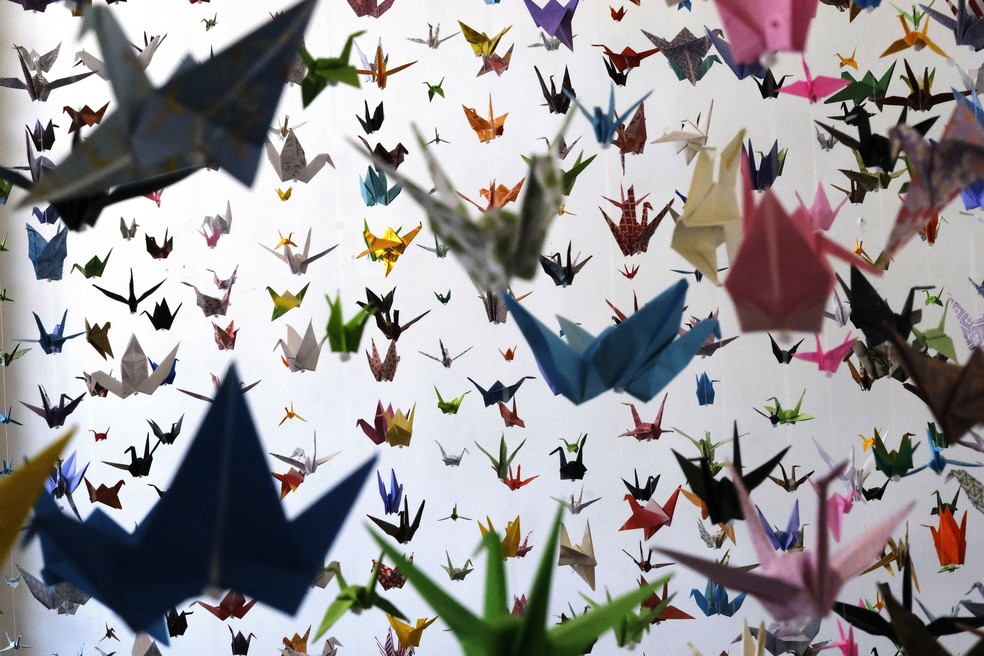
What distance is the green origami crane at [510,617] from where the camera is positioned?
0.61 meters

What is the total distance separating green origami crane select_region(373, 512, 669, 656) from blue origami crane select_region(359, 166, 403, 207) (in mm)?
1655

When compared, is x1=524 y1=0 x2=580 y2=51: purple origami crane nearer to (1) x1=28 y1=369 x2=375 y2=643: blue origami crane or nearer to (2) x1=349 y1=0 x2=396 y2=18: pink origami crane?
(2) x1=349 y1=0 x2=396 y2=18: pink origami crane

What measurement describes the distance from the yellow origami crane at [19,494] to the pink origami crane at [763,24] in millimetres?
598

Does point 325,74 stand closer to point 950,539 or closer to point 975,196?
point 975,196

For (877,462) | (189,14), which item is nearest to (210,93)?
(877,462)

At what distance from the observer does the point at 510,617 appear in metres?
0.65

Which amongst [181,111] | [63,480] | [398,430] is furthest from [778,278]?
[63,480]

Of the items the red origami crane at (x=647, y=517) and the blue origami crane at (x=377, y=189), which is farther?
the blue origami crane at (x=377, y=189)

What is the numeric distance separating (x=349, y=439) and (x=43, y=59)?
118cm

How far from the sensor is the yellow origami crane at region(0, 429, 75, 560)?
596 mm

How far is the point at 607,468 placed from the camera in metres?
2.47

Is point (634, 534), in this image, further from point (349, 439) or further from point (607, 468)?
point (349, 439)

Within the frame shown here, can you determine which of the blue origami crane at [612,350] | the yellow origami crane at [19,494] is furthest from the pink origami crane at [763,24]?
the yellow origami crane at [19,494]

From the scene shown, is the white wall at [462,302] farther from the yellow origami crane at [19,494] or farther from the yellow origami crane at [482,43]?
the yellow origami crane at [19,494]
